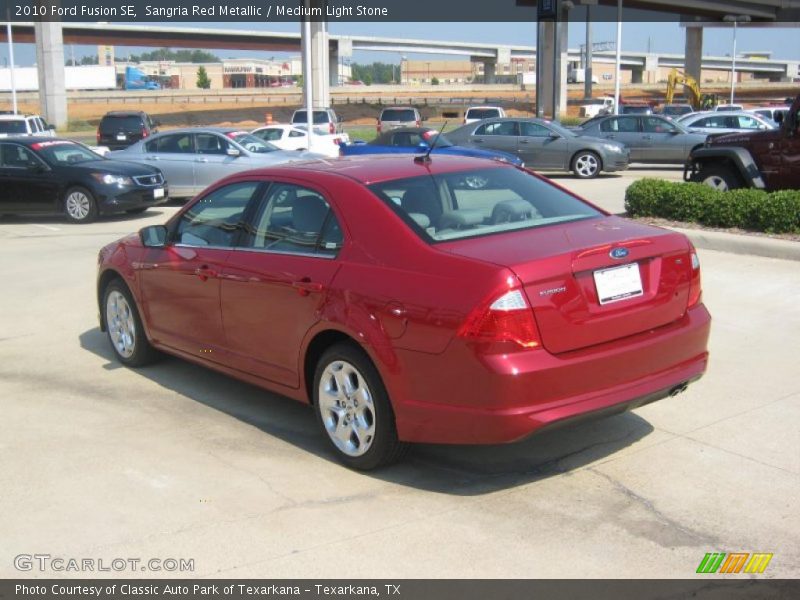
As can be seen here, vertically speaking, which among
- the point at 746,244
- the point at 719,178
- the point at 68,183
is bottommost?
the point at 746,244

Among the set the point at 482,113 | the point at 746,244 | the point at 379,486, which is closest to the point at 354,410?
the point at 379,486

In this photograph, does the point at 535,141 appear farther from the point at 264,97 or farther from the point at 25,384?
the point at 264,97

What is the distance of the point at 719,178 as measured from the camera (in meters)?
14.5

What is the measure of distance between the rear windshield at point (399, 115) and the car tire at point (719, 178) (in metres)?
25.6

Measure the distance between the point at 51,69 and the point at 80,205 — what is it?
143 ft

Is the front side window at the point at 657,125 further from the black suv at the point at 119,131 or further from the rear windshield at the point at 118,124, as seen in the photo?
the rear windshield at the point at 118,124

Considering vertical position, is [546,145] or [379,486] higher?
[546,145]

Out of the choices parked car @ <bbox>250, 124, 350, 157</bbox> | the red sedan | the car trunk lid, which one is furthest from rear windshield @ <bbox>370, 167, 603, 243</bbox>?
parked car @ <bbox>250, 124, 350, 157</bbox>

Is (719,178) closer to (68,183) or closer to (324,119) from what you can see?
(68,183)

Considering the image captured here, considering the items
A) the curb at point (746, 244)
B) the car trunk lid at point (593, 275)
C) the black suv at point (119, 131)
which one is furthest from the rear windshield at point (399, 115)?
the car trunk lid at point (593, 275)

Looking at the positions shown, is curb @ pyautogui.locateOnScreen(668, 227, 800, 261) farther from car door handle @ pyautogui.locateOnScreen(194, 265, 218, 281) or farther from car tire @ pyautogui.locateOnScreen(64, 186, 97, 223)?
car tire @ pyautogui.locateOnScreen(64, 186, 97, 223)

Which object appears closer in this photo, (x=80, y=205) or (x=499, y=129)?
(x=80, y=205)

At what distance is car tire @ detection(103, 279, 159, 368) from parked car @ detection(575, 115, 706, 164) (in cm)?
1918
